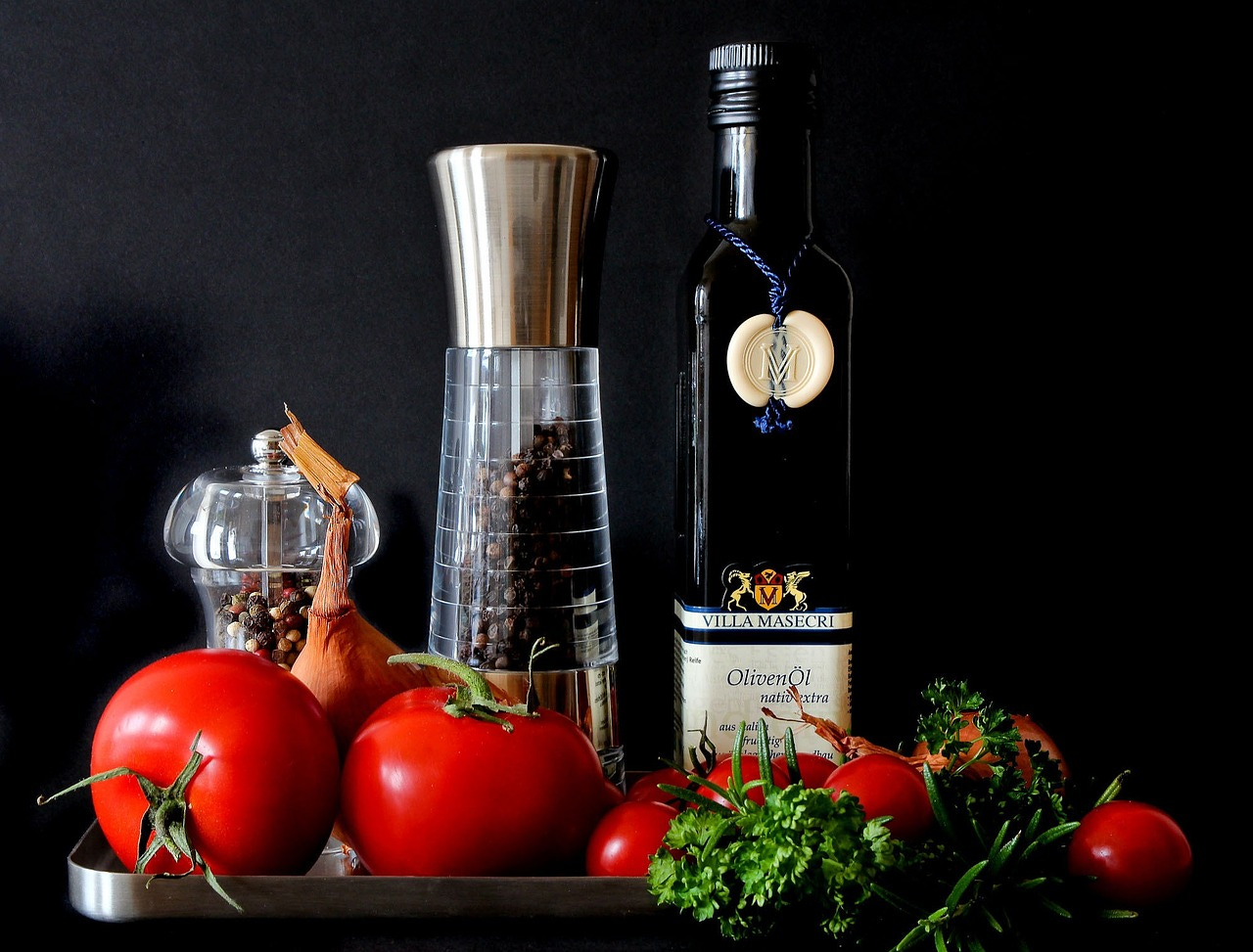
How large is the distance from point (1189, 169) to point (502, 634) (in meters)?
0.57

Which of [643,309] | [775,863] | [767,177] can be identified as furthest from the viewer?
[643,309]

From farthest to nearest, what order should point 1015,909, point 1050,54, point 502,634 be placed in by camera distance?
1. point 1050,54
2. point 502,634
3. point 1015,909

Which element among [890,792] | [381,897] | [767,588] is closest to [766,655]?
[767,588]

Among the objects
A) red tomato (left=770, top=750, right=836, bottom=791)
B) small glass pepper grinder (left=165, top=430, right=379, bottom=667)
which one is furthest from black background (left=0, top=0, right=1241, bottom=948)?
red tomato (left=770, top=750, right=836, bottom=791)

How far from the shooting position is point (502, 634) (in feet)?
2.35

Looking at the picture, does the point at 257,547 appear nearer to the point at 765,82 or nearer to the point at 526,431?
the point at 526,431

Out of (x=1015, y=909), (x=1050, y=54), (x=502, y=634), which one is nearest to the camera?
(x=1015, y=909)

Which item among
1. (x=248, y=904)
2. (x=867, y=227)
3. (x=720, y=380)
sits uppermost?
(x=867, y=227)

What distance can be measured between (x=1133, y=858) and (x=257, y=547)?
521 mm

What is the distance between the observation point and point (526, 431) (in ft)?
2.40

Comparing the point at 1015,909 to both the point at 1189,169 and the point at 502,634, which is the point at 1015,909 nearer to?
the point at 502,634

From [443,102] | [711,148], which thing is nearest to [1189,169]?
[711,148]

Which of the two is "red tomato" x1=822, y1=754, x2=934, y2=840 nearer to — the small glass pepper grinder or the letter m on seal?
the letter m on seal

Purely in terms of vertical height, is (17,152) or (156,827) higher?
(17,152)
